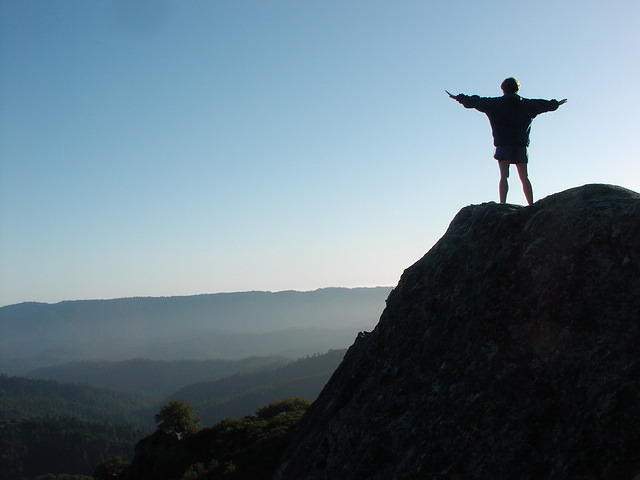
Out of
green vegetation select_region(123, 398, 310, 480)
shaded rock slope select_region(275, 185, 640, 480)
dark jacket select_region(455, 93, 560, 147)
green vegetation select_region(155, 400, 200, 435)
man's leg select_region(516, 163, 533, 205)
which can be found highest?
dark jacket select_region(455, 93, 560, 147)

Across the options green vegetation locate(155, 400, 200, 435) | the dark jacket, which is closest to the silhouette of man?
the dark jacket

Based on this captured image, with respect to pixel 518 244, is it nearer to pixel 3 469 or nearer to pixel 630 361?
pixel 630 361

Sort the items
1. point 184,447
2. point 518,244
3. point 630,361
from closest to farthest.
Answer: point 630,361 < point 518,244 < point 184,447

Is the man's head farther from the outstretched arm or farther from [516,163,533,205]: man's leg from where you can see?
[516,163,533,205]: man's leg

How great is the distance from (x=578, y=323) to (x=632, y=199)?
235 cm

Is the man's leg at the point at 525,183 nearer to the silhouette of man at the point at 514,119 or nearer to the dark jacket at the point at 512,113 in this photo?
the silhouette of man at the point at 514,119

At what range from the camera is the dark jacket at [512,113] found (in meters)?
13.1

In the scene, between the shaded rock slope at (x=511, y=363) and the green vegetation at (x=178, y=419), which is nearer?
the shaded rock slope at (x=511, y=363)

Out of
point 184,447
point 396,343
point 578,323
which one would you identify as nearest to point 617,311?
point 578,323

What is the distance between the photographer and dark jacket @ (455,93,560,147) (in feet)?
43.0

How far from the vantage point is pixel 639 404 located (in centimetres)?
632

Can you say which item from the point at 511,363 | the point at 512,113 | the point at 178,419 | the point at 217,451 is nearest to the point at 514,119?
the point at 512,113

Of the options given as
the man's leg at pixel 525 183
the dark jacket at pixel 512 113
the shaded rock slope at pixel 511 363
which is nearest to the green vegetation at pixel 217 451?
the shaded rock slope at pixel 511 363

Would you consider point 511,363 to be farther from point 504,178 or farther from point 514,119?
point 514,119
